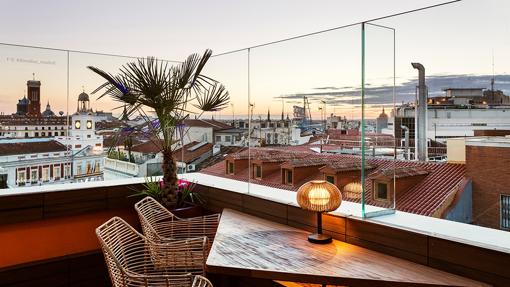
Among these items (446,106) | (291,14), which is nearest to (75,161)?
(291,14)

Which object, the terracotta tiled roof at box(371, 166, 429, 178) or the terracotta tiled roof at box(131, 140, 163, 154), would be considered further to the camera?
the terracotta tiled roof at box(131, 140, 163, 154)

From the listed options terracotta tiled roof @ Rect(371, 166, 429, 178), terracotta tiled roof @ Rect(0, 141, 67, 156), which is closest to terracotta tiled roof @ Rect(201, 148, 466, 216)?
terracotta tiled roof @ Rect(371, 166, 429, 178)

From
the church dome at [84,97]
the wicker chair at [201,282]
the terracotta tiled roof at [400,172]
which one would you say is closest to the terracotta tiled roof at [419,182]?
the terracotta tiled roof at [400,172]

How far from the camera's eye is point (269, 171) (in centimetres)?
370

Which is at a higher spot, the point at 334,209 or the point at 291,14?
the point at 291,14

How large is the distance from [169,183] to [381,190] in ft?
6.77

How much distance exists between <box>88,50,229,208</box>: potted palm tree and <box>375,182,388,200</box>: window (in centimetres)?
187

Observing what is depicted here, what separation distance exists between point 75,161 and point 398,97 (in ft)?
10.2

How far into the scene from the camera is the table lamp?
2650mm

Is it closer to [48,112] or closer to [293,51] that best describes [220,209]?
[293,51]

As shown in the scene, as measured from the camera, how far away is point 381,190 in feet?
9.32

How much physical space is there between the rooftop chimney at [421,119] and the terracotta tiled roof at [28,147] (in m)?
3.18

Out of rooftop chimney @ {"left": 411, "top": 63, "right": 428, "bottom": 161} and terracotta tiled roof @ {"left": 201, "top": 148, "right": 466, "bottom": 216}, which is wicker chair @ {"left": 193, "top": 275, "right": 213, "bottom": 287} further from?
rooftop chimney @ {"left": 411, "top": 63, "right": 428, "bottom": 161}

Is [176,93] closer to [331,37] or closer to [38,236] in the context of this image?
[331,37]
